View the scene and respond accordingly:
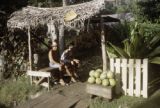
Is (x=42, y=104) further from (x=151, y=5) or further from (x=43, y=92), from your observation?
(x=151, y=5)

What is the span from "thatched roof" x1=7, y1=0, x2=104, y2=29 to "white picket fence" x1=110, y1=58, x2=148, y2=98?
1.70 metres

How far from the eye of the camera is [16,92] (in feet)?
36.7

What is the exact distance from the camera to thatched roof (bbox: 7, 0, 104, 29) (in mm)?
9723

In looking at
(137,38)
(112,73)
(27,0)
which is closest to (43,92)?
(112,73)

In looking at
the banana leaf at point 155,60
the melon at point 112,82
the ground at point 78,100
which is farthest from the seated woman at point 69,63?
the banana leaf at point 155,60

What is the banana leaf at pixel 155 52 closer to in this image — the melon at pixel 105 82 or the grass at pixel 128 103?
the grass at pixel 128 103

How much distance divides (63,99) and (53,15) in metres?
2.97

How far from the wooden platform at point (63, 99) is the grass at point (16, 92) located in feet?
3.44

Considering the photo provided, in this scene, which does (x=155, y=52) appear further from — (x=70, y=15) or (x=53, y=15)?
(x=53, y=15)

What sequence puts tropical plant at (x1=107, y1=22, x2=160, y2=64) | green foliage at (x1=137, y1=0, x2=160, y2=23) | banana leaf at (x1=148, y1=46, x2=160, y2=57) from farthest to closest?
green foliage at (x1=137, y1=0, x2=160, y2=23)
banana leaf at (x1=148, y1=46, x2=160, y2=57)
tropical plant at (x1=107, y1=22, x2=160, y2=64)

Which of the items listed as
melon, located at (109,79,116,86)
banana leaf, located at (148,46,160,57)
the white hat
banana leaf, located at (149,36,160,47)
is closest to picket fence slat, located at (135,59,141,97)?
melon, located at (109,79,116,86)

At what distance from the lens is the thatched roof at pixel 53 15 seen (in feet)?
31.9

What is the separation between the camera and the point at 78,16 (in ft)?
32.2

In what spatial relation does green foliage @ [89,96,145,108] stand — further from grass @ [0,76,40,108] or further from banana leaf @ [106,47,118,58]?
Answer: grass @ [0,76,40,108]
